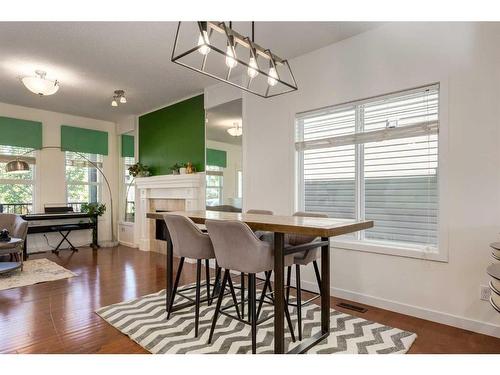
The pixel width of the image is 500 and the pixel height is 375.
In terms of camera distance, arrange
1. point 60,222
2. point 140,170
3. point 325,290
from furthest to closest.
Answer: point 140,170
point 60,222
point 325,290

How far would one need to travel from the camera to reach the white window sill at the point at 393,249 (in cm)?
272

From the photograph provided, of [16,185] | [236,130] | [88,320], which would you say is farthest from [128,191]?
[88,320]

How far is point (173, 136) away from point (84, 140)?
2233 mm

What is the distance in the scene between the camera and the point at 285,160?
380 cm

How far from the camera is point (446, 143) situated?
8.70ft

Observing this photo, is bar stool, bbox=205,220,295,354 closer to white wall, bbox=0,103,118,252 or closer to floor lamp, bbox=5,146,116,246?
floor lamp, bbox=5,146,116,246

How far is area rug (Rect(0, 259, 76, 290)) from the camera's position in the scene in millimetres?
3777

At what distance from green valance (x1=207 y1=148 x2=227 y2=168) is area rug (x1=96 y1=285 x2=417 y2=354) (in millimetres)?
2243

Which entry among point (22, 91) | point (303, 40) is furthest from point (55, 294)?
point (303, 40)

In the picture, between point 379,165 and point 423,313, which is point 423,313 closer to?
point 423,313

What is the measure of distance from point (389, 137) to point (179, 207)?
366 centimetres

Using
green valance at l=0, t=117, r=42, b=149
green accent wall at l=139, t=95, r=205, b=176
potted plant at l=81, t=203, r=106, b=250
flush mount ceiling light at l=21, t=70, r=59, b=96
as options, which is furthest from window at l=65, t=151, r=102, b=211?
flush mount ceiling light at l=21, t=70, r=59, b=96

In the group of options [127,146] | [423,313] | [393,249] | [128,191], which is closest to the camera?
[423,313]
